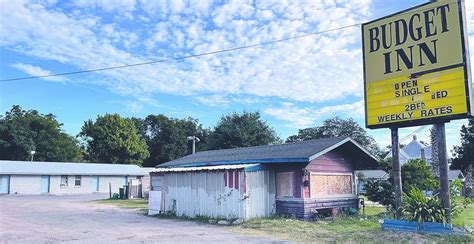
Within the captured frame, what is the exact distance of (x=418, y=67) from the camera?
41.0 ft

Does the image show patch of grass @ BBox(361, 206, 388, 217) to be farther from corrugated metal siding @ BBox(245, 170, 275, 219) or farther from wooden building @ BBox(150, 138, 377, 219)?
corrugated metal siding @ BBox(245, 170, 275, 219)

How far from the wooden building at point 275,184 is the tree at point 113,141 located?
44536 mm

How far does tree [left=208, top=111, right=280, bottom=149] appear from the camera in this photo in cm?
4300

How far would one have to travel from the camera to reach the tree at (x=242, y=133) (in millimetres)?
43000

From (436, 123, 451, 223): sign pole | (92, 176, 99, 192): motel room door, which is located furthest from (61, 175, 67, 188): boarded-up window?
(436, 123, 451, 223): sign pole

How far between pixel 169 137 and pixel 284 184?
51246 millimetres

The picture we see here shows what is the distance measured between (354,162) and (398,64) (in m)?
6.91

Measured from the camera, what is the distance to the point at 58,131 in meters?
60.2

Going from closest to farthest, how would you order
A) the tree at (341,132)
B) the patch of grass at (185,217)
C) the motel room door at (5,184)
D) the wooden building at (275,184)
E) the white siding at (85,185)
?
the wooden building at (275,184) → the patch of grass at (185,217) → the motel room door at (5,184) → the white siding at (85,185) → the tree at (341,132)

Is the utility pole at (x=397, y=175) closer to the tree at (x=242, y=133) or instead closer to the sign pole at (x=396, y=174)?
Result: the sign pole at (x=396, y=174)

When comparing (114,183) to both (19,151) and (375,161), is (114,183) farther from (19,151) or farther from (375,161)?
(375,161)

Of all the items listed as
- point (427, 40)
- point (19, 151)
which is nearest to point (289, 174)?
point (427, 40)

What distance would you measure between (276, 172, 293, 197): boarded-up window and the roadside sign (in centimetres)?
421

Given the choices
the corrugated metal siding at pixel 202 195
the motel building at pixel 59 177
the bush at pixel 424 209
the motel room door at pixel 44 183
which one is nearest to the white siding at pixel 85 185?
the motel building at pixel 59 177
